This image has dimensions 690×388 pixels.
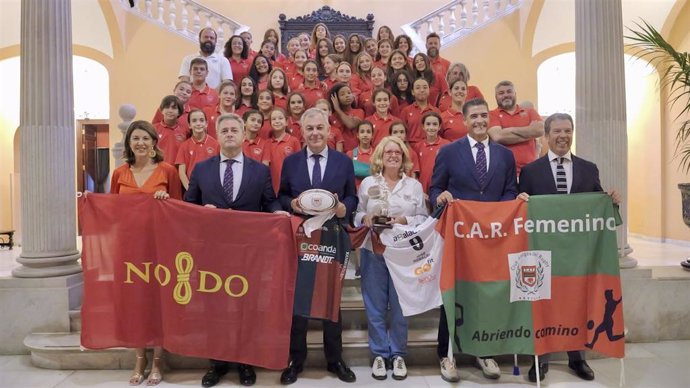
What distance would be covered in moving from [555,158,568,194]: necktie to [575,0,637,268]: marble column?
126 cm

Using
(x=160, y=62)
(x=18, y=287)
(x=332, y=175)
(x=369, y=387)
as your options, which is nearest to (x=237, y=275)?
(x=332, y=175)

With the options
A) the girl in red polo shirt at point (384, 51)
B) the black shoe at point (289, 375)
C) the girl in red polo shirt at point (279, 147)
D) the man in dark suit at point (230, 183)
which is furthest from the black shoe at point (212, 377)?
the girl in red polo shirt at point (384, 51)

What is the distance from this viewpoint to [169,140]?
534 centimetres

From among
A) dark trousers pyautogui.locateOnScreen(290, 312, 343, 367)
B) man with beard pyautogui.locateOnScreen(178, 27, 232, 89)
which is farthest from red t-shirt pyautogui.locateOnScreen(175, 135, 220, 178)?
dark trousers pyautogui.locateOnScreen(290, 312, 343, 367)

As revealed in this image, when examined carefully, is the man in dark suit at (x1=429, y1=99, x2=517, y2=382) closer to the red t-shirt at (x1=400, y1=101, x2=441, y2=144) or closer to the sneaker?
the sneaker

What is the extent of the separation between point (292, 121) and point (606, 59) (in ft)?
11.0

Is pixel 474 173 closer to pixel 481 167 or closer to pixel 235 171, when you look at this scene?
pixel 481 167

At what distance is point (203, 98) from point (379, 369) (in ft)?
13.5

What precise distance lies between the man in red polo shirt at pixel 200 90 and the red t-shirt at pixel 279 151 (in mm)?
1543

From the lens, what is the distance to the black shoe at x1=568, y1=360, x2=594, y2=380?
153 inches

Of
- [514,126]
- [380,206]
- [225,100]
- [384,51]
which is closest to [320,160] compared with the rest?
[380,206]

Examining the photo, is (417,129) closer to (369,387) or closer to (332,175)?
(332,175)

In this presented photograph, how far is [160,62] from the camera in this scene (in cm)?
1163

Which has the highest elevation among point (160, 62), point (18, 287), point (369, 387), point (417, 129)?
point (160, 62)
